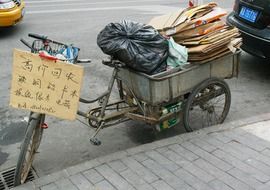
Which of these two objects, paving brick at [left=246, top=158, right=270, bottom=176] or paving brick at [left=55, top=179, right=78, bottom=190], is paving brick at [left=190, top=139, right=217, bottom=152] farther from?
paving brick at [left=55, top=179, right=78, bottom=190]

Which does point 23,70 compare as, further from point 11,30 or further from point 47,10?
point 47,10

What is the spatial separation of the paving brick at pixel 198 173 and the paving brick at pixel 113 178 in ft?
1.96

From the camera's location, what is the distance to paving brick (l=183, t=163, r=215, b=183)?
3.50 meters

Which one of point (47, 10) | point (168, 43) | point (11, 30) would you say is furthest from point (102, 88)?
point (47, 10)

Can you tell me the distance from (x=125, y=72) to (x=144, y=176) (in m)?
1.15

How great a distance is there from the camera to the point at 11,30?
9414 mm

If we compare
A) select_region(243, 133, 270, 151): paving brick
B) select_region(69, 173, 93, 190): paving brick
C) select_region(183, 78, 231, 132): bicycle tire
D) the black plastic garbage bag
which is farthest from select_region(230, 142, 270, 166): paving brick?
select_region(69, 173, 93, 190): paving brick

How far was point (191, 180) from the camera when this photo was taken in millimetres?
3471

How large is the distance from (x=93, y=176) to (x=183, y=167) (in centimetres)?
83

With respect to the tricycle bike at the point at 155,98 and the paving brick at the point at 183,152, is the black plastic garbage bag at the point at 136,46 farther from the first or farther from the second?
the paving brick at the point at 183,152

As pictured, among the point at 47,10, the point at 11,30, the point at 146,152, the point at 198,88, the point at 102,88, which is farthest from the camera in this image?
the point at 47,10

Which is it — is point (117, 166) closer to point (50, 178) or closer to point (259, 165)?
point (50, 178)

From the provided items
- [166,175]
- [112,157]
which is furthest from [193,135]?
[112,157]

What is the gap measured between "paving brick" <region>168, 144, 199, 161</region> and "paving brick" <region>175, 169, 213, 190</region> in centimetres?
25
